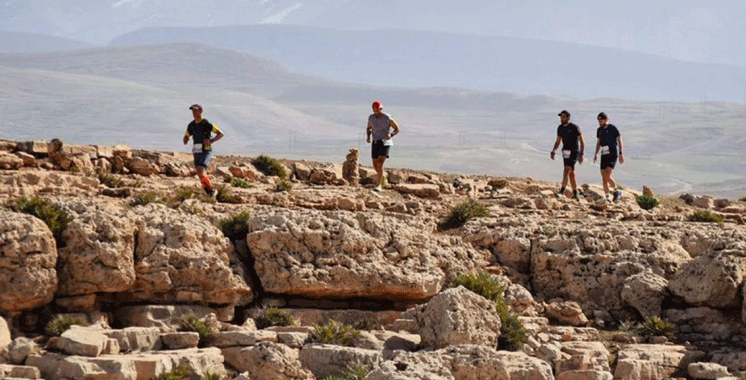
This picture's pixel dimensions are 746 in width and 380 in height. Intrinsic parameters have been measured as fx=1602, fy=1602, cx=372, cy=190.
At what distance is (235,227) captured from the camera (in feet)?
58.2

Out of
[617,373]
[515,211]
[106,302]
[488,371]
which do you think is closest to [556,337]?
[617,373]

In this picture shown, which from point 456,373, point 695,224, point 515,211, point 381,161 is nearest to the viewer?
point 456,373

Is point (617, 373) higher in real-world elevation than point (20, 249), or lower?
lower

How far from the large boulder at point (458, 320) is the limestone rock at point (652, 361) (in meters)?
1.37

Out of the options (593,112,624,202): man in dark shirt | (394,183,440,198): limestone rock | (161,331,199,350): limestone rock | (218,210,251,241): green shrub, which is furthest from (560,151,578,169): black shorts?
(161,331,199,350): limestone rock

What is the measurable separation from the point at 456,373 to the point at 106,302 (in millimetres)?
4086

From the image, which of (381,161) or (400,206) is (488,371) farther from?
(381,161)

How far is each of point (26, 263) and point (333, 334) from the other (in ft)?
10.0

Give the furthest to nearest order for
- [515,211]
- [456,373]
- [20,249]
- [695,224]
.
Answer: [515,211]
[695,224]
[20,249]
[456,373]

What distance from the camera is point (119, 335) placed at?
15023 millimetres

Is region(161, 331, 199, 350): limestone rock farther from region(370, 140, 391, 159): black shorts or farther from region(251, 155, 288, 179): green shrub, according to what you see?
region(251, 155, 288, 179): green shrub

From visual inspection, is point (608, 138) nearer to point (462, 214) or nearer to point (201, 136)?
point (462, 214)

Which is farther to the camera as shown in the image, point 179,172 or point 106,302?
point 179,172

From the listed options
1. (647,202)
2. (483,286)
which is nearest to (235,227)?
(483,286)
